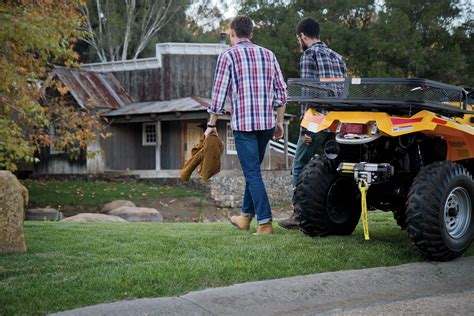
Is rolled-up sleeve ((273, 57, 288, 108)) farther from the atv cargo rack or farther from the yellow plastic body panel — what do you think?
the yellow plastic body panel

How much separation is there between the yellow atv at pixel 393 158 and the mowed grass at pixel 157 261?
0.34m

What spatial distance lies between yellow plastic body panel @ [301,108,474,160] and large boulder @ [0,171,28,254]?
279cm

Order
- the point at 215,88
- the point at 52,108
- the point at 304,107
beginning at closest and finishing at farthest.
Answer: the point at 215,88 → the point at 304,107 → the point at 52,108

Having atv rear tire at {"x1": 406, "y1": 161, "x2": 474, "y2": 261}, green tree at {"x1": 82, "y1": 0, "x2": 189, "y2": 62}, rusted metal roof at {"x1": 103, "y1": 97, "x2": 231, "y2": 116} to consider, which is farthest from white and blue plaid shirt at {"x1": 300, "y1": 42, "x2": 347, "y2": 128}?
green tree at {"x1": 82, "y1": 0, "x2": 189, "y2": 62}

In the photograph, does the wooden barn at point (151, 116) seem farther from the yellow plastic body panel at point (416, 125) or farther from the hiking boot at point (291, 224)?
the yellow plastic body panel at point (416, 125)

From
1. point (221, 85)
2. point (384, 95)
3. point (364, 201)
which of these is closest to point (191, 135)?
point (221, 85)

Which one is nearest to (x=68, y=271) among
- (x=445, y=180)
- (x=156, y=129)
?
(x=445, y=180)

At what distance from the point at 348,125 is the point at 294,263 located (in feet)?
4.71

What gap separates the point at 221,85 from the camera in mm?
6828

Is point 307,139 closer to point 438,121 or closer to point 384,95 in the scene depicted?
point 384,95

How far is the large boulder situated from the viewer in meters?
5.98

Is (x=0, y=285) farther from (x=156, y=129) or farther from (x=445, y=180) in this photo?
(x=156, y=129)

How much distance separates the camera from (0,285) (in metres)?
4.75

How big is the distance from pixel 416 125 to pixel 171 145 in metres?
24.7
